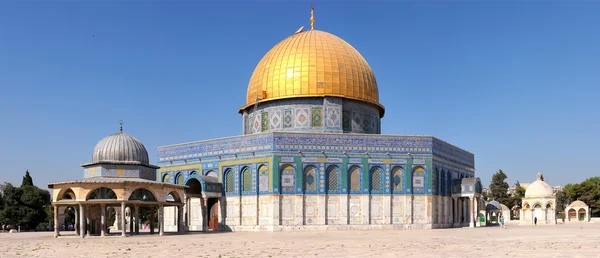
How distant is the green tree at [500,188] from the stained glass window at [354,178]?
46681 millimetres

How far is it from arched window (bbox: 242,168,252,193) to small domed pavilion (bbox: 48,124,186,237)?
14.1 feet

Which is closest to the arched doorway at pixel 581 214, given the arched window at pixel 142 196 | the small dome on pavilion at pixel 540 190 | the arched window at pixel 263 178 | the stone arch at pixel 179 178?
the small dome on pavilion at pixel 540 190

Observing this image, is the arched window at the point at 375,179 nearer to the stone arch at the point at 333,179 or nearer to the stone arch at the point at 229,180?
the stone arch at the point at 333,179

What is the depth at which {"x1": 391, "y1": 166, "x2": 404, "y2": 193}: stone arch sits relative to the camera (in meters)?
34.7

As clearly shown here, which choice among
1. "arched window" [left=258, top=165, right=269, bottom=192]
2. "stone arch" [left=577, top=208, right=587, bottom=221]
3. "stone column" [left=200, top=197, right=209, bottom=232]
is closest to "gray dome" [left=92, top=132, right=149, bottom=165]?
"stone column" [left=200, top=197, right=209, bottom=232]

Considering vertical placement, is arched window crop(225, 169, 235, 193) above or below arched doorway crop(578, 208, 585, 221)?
above

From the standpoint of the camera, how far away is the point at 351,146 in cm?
3438

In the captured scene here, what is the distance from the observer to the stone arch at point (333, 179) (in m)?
33.8

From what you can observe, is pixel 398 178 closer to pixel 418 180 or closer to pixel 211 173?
pixel 418 180

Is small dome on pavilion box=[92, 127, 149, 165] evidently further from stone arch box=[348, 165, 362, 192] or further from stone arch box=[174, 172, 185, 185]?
stone arch box=[348, 165, 362, 192]

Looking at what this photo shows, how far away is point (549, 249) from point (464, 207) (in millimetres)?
23222

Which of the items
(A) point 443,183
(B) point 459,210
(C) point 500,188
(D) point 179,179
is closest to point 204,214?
(D) point 179,179

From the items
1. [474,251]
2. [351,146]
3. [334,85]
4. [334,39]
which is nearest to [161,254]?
[474,251]

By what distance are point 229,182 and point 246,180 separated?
49.9 inches
